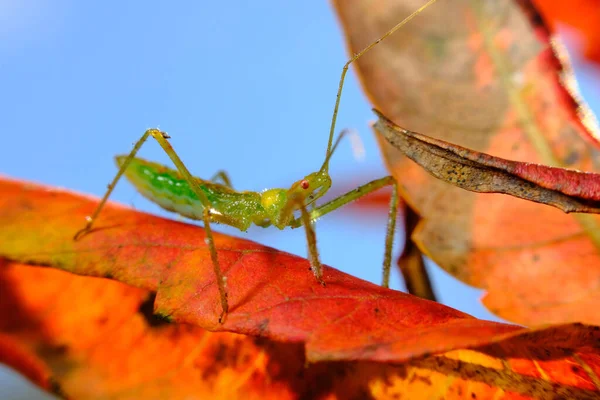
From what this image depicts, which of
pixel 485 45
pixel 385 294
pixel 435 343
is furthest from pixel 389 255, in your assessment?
pixel 435 343

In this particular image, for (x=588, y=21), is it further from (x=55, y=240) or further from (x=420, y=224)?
(x=55, y=240)

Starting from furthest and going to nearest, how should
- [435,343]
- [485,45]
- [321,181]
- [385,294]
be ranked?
[321,181], [485,45], [385,294], [435,343]

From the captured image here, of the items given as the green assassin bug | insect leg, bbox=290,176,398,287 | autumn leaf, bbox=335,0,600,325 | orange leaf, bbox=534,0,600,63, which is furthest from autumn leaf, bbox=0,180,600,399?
orange leaf, bbox=534,0,600,63

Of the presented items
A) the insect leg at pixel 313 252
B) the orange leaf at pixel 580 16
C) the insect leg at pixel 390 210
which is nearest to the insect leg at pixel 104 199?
the insect leg at pixel 313 252

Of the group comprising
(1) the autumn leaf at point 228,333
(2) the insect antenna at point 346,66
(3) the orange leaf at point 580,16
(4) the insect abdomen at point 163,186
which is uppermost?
(3) the orange leaf at point 580,16

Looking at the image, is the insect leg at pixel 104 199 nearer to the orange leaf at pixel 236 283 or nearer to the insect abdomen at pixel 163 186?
the orange leaf at pixel 236 283

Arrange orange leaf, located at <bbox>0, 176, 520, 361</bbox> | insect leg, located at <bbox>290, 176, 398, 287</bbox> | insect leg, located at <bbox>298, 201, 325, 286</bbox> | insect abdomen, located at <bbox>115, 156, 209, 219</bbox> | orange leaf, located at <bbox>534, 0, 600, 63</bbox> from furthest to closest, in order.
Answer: insect abdomen, located at <bbox>115, 156, 209, 219</bbox> → insect leg, located at <bbox>290, 176, 398, 287</bbox> → orange leaf, located at <bbox>534, 0, 600, 63</bbox> → insect leg, located at <bbox>298, 201, 325, 286</bbox> → orange leaf, located at <bbox>0, 176, 520, 361</bbox>

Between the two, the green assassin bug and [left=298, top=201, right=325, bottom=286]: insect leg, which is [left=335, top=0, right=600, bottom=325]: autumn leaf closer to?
[left=298, top=201, right=325, bottom=286]: insect leg

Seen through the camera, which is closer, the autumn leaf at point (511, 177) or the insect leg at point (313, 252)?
the autumn leaf at point (511, 177)
